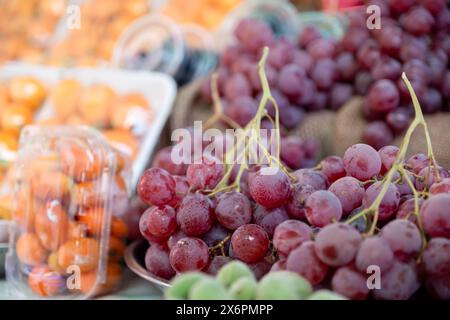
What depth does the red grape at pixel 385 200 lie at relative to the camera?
0.64 m

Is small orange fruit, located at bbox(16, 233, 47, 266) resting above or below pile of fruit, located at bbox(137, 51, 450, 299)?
below

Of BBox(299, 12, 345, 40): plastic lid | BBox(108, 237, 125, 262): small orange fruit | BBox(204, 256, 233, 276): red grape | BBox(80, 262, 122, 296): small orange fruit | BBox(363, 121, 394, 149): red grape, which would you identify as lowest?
BBox(80, 262, 122, 296): small orange fruit

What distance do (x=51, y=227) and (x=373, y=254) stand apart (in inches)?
20.1

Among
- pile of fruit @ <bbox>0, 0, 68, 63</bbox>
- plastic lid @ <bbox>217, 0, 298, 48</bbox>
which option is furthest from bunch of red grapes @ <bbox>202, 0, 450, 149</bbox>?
pile of fruit @ <bbox>0, 0, 68, 63</bbox>

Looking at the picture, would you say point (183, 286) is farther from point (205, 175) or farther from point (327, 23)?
point (327, 23)

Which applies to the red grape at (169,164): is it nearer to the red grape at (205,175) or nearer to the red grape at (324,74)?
the red grape at (205,175)

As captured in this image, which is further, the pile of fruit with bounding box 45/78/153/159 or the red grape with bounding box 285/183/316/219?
the pile of fruit with bounding box 45/78/153/159

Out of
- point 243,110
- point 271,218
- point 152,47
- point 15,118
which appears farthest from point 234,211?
point 152,47

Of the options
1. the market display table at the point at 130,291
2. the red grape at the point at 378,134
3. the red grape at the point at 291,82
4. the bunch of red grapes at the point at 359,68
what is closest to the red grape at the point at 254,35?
the bunch of red grapes at the point at 359,68

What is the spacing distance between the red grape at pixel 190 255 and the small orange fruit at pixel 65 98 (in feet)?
2.52

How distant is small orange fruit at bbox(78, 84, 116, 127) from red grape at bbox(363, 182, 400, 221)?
0.83 meters

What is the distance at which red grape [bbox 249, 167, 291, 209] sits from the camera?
2.27ft

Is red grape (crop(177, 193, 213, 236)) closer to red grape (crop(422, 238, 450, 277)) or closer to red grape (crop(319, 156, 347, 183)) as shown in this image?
red grape (crop(319, 156, 347, 183))
